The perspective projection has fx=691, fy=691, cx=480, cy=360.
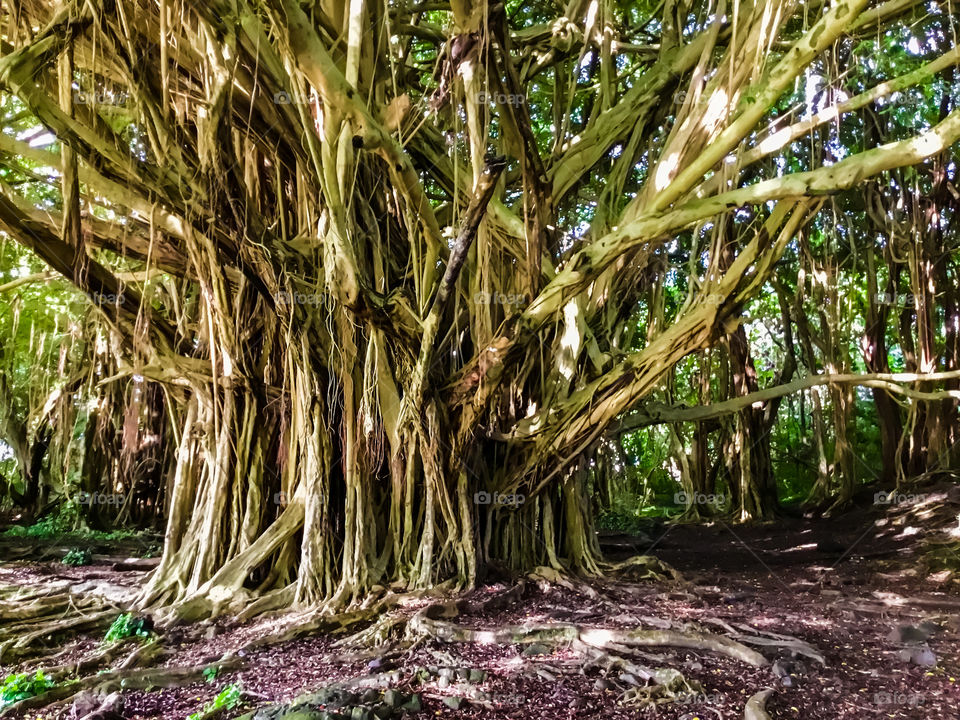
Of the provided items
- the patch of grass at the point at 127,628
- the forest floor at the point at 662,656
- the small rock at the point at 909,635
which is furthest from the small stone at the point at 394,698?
the small rock at the point at 909,635

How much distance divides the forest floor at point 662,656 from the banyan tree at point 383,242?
521mm

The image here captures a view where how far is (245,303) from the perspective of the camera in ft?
12.6

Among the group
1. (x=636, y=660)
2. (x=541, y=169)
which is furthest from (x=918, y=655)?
(x=541, y=169)

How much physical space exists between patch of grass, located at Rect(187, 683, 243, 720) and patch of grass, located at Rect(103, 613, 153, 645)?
3.26 feet

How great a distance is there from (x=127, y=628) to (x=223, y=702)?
1163 millimetres

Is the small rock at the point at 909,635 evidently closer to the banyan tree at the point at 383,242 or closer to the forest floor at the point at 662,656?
the forest floor at the point at 662,656

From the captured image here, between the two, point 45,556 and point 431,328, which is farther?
point 45,556

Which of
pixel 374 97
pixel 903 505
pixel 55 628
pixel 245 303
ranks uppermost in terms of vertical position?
pixel 374 97

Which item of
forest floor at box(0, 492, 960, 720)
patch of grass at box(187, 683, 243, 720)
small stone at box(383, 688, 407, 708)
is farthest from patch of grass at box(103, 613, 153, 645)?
small stone at box(383, 688, 407, 708)

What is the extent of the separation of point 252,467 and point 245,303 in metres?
0.91

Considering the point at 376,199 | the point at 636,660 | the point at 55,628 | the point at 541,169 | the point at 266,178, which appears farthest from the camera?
the point at 266,178

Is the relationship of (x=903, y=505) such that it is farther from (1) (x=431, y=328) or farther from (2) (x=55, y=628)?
(2) (x=55, y=628)

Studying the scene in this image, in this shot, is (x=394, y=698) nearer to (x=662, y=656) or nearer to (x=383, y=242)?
(x=662, y=656)

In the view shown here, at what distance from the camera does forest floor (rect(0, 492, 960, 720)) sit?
2.10m
